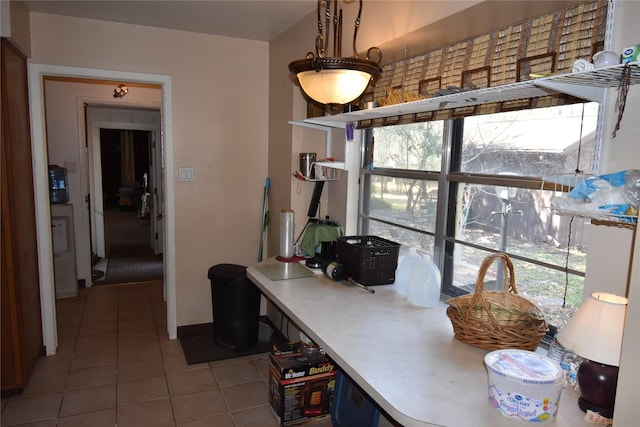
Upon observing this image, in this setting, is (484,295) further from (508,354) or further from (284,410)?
(284,410)

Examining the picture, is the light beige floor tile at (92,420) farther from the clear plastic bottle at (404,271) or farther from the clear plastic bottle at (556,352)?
the clear plastic bottle at (556,352)

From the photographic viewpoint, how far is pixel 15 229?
2641 millimetres

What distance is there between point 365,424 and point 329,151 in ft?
5.72

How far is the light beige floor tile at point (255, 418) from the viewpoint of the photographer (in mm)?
2469

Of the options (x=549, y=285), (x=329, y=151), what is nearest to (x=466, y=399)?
(x=549, y=285)

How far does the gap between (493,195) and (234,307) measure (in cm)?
209

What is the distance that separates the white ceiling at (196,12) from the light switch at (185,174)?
3.57 feet

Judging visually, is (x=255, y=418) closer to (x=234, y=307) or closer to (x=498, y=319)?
(x=234, y=307)

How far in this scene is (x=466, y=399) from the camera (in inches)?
48.3

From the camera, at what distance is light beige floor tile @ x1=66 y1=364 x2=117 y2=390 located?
2.84 m

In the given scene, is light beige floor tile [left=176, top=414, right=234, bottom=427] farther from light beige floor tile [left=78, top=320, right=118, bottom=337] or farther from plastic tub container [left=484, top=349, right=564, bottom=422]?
plastic tub container [left=484, top=349, right=564, bottom=422]

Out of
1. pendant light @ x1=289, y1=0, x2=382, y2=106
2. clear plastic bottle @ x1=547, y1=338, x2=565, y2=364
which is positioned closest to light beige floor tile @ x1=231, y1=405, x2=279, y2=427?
clear plastic bottle @ x1=547, y1=338, x2=565, y2=364

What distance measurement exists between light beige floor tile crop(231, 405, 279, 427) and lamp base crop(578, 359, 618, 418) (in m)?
1.76

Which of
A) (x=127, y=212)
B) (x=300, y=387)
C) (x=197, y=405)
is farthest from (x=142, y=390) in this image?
(x=127, y=212)
